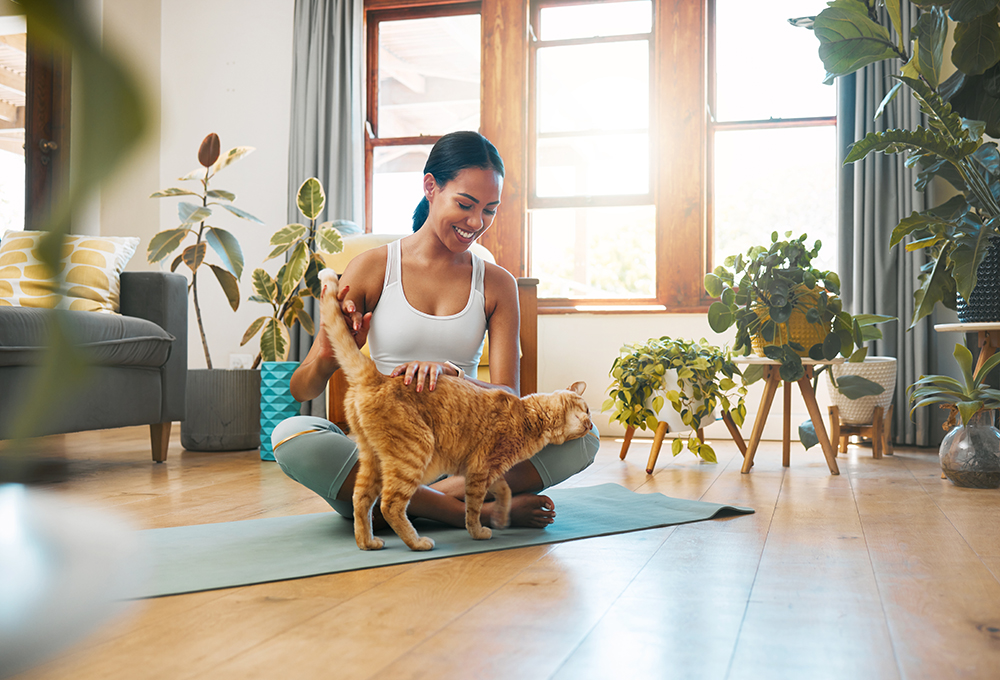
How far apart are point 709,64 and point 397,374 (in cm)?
364

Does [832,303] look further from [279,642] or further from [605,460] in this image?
[279,642]

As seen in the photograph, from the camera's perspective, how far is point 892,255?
152 inches

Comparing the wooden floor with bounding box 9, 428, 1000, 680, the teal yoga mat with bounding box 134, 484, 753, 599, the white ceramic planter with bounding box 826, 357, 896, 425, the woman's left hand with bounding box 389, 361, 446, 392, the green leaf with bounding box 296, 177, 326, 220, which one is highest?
the green leaf with bounding box 296, 177, 326, 220

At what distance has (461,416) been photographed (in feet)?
5.02

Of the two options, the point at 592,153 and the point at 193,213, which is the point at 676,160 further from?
the point at 193,213

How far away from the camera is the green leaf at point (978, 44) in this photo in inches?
105

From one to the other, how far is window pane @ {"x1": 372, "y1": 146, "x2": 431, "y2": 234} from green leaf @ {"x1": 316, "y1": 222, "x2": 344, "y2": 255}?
1276 mm

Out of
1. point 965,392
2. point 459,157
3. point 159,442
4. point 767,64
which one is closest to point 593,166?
point 767,64

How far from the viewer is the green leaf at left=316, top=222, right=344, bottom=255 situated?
138 inches

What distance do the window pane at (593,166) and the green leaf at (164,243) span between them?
2.03 metres

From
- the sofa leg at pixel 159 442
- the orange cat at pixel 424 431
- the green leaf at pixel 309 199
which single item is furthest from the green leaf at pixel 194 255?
the orange cat at pixel 424 431

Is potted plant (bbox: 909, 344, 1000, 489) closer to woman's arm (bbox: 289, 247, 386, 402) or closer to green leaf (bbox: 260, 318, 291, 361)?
woman's arm (bbox: 289, 247, 386, 402)

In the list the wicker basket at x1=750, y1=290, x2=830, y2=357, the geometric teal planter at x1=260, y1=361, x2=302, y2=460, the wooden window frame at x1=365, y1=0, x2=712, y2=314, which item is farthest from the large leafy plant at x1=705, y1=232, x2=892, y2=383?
the geometric teal planter at x1=260, y1=361, x2=302, y2=460

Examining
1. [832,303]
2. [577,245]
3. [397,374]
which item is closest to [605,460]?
[832,303]
